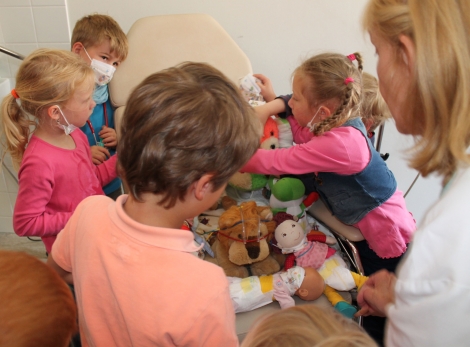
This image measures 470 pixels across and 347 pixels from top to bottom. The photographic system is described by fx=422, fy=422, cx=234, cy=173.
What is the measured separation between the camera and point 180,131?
77 cm

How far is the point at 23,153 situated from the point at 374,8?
118 cm

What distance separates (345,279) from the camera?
146 cm

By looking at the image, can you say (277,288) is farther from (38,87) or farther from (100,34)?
(100,34)

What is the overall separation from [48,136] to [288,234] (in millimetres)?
883

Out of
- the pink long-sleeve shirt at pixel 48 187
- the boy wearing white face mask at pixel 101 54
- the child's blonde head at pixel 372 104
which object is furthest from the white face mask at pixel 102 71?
the child's blonde head at pixel 372 104

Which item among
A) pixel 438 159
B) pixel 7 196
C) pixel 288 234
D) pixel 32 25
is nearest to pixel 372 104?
pixel 288 234

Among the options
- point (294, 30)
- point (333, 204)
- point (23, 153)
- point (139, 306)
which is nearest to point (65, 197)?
point (23, 153)

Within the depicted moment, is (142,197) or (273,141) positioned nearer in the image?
(142,197)

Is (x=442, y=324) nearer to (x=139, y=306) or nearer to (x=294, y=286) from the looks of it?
(x=139, y=306)

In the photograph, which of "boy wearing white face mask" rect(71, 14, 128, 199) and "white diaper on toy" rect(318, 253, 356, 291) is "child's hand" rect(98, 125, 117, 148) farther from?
"white diaper on toy" rect(318, 253, 356, 291)

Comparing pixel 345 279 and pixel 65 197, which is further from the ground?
pixel 65 197

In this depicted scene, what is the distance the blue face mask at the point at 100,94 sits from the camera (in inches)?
71.3

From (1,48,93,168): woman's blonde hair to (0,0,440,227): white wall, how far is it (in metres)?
0.92

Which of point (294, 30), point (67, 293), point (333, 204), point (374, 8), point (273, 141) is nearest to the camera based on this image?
point (67, 293)
